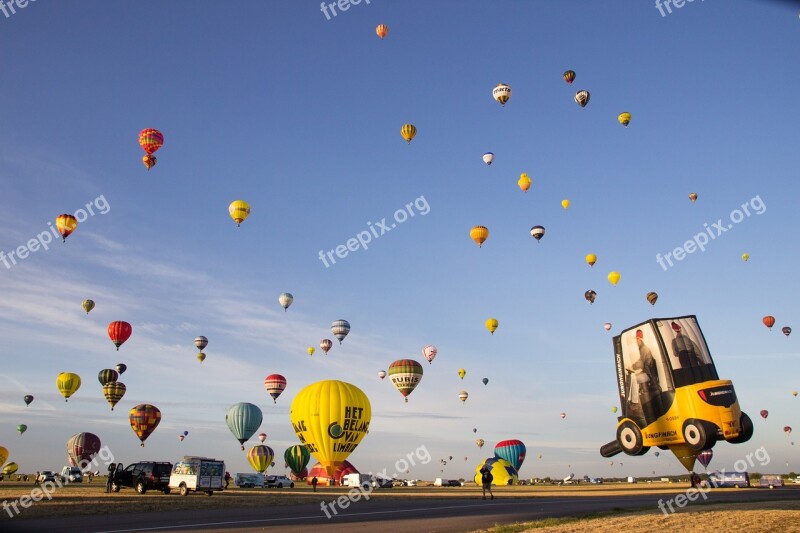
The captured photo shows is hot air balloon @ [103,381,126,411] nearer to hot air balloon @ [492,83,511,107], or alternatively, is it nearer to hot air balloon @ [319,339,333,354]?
hot air balloon @ [319,339,333,354]

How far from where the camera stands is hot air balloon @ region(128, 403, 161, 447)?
51.8m

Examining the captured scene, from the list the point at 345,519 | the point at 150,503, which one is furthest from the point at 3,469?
the point at 345,519

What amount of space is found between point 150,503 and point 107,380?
3881 cm

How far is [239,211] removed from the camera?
5225cm

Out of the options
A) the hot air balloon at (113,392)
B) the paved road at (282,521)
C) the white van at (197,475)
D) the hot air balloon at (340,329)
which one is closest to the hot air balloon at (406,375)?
the hot air balloon at (340,329)

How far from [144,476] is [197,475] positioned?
3.57 meters

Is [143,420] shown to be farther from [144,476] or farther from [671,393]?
[671,393]

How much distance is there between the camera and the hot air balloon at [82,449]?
62375 millimetres

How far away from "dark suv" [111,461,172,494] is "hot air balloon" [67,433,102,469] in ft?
95.1

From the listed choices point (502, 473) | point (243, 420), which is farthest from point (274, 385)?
point (502, 473)

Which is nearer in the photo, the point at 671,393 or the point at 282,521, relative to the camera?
the point at 282,521

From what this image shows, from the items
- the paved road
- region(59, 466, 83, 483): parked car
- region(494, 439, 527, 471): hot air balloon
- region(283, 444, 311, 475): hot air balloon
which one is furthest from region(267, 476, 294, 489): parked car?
the paved road

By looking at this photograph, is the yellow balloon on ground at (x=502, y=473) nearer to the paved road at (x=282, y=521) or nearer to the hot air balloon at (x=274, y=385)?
the hot air balloon at (x=274, y=385)

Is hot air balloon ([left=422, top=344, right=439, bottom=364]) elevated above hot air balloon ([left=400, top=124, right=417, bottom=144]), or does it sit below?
below
